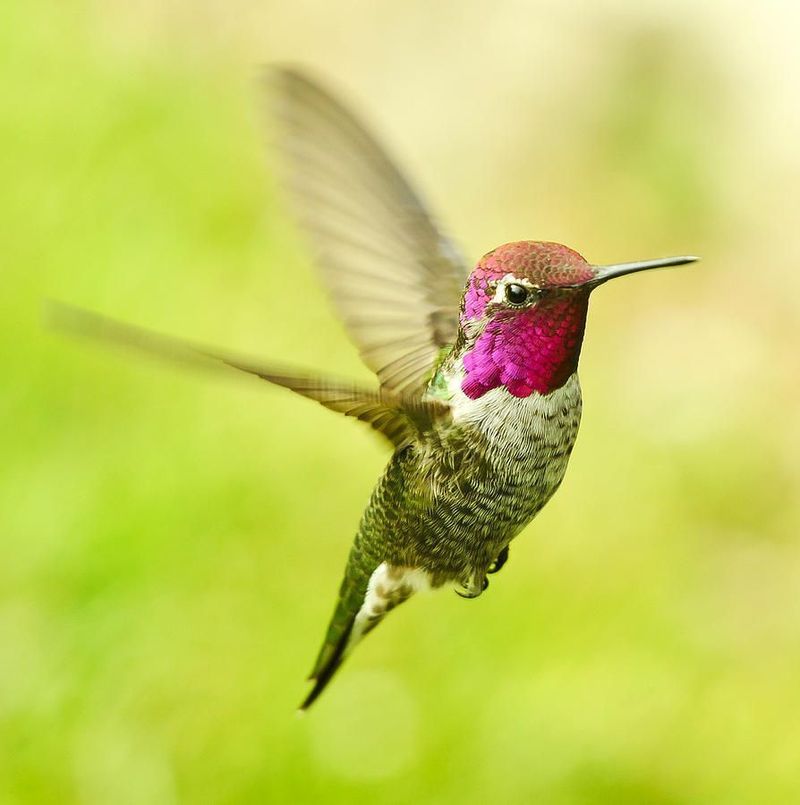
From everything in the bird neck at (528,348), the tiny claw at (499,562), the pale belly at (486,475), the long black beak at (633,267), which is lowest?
the tiny claw at (499,562)

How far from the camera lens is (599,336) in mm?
3764

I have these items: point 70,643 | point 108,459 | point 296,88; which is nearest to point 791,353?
point 108,459

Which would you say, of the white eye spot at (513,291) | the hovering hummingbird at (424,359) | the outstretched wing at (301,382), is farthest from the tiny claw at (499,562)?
the white eye spot at (513,291)

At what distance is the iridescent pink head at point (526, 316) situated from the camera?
1061mm

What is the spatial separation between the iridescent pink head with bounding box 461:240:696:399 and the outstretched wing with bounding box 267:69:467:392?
0.22m

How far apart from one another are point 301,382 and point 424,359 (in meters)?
0.49

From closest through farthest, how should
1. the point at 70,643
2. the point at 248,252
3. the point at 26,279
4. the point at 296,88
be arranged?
the point at 296,88 → the point at 70,643 → the point at 26,279 → the point at 248,252

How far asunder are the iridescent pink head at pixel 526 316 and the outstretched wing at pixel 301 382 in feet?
0.21

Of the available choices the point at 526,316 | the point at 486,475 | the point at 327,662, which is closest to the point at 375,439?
the point at 486,475

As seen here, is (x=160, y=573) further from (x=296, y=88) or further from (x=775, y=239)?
(x=775, y=239)

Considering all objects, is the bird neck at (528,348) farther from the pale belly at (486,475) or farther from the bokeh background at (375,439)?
the bokeh background at (375,439)

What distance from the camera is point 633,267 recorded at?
98 cm

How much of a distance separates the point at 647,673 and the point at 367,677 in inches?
23.1

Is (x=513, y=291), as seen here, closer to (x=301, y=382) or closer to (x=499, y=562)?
(x=301, y=382)
